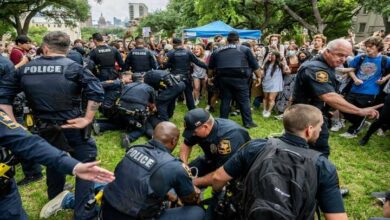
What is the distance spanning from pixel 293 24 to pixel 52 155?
34353mm

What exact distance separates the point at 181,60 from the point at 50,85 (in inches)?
175

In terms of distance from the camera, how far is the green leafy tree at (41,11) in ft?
91.4

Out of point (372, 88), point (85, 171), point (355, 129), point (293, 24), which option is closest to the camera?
point (85, 171)

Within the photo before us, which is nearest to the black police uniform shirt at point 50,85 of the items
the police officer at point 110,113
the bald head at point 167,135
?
the bald head at point 167,135

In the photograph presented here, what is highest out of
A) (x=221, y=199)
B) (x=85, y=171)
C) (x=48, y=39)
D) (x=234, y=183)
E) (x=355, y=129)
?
(x=48, y=39)

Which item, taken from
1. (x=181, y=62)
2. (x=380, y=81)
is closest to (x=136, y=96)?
(x=181, y=62)

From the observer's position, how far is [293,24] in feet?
109

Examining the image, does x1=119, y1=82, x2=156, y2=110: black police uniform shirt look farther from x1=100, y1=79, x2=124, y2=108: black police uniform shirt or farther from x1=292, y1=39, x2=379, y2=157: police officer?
x1=292, y1=39, x2=379, y2=157: police officer

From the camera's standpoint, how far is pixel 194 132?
3.39 meters

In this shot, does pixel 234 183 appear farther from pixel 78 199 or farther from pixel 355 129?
pixel 355 129

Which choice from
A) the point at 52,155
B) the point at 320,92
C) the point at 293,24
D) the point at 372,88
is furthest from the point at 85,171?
the point at 293,24

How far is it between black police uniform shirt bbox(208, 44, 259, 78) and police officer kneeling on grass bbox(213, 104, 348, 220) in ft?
13.0

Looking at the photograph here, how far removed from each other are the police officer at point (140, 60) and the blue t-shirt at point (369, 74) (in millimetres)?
4422

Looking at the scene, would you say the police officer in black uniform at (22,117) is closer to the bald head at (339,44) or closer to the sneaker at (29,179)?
A: the sneaker at (29,179)
